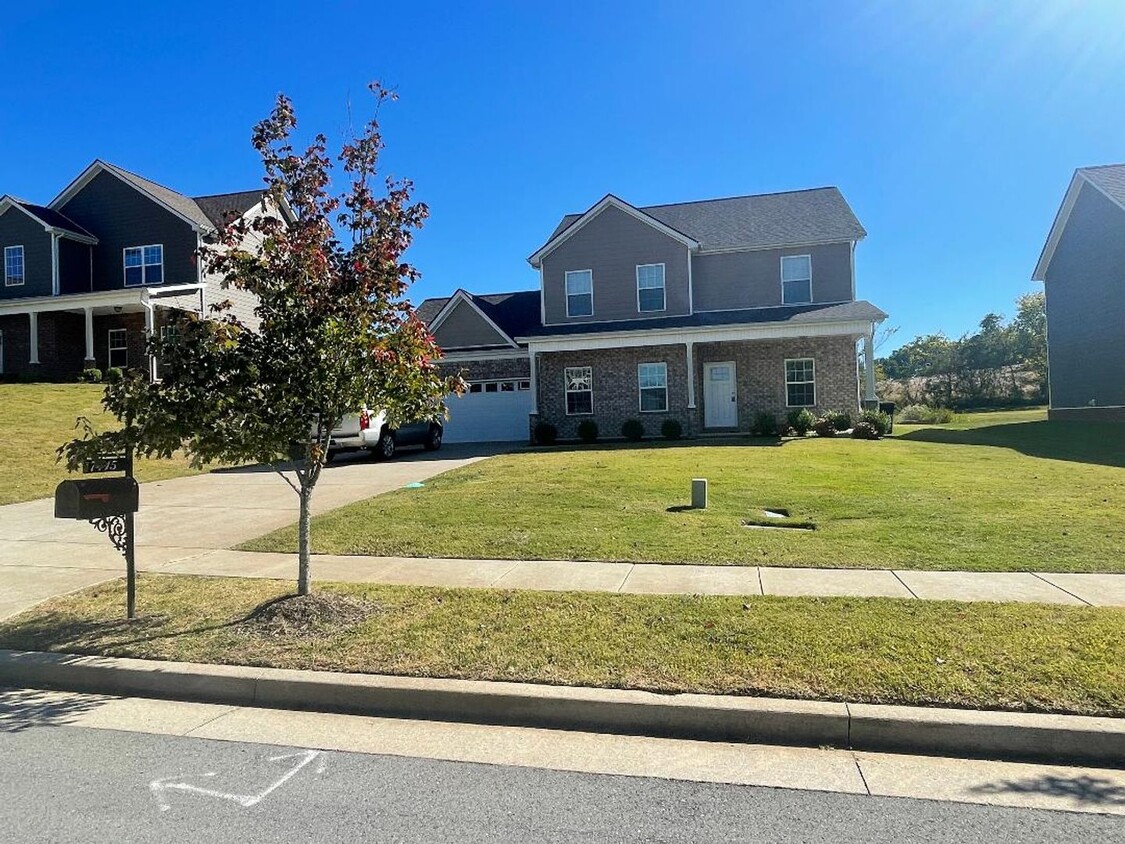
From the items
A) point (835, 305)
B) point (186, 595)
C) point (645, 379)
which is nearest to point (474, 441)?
point (645, 379)

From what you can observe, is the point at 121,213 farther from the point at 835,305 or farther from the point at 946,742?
the point at 946,742

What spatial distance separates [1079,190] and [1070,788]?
2829 cm

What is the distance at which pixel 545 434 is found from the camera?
2323 cm

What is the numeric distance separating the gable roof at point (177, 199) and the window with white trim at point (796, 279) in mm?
19750

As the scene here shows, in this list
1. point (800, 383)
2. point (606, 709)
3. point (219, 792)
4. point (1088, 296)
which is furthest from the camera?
point (1088, 296)

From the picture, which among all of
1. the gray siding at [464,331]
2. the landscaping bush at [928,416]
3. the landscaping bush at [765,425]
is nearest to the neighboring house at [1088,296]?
the landscaping bush at [928,416]

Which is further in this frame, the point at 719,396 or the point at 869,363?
the point at 719,396

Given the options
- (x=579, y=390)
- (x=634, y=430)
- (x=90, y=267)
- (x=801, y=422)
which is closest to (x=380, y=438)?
(x=579, y=390)

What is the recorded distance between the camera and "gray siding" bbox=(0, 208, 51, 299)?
93.1ft

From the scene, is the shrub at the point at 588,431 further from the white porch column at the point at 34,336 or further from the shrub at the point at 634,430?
the white porch column at the point at 34,336

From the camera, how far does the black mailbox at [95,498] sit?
19.1 ft

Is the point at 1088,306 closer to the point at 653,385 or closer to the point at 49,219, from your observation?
the point at 653,385

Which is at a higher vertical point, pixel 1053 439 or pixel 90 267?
pixel 90 267

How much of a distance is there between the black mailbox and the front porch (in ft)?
74.8
